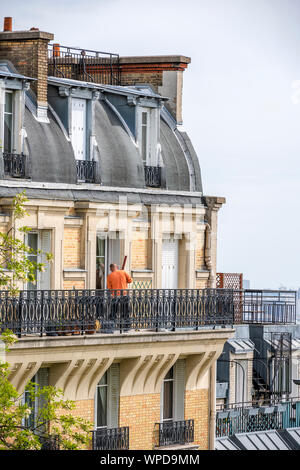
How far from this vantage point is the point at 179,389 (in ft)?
183

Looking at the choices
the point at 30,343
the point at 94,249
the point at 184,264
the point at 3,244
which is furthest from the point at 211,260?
the point at 3,244

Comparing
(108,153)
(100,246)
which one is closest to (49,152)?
(108,153)

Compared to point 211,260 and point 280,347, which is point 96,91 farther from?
point 280,347

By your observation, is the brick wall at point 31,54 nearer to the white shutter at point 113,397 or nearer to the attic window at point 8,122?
the attic window at point 8,122

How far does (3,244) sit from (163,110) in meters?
14.7

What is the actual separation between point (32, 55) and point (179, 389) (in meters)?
10.4

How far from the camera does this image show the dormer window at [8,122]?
50.4 metres

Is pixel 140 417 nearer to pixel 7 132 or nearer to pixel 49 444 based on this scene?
pixel 49 444

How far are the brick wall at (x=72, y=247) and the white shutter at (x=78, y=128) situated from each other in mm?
1979

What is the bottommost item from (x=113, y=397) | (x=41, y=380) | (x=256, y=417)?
(x=256, y=417)

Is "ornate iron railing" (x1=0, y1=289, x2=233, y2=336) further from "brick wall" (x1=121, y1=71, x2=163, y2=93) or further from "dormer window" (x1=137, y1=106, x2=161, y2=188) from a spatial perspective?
"brick wall" (x1=121, y1=71, x2=163, y2=93)

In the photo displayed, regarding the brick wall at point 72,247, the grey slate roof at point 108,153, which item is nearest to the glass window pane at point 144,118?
the grey slate roof at point 108,153

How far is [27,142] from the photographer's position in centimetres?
5072
